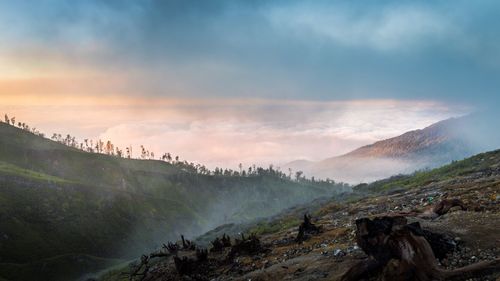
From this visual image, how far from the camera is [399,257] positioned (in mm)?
14750

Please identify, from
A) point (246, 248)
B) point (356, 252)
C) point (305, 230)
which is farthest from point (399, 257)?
point (246, 248)

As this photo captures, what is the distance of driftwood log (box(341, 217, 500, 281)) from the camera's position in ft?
45.6

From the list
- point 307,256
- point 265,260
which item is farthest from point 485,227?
point 265,260

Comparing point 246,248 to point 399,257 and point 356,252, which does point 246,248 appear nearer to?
point 356,252

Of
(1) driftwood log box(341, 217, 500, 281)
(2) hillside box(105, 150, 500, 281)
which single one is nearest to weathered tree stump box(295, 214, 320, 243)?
(2) hillside box(105, 150, 500, 281)

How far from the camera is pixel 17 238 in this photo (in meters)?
143

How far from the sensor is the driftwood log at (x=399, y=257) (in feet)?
45.6

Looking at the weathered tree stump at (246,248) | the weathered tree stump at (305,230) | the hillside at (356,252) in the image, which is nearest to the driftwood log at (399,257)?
the hillside at (356,252)

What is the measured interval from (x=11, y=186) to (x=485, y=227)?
638 feet

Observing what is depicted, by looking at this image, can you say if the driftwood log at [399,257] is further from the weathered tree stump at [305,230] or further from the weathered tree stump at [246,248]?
the weathered tree stump at [246,248]

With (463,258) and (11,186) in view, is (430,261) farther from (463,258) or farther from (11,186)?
(11,186)

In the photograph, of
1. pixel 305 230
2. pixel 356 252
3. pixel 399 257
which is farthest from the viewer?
pixel 305 230

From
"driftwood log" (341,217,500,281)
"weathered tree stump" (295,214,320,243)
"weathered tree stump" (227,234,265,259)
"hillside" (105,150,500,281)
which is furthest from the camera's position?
"weathered tree stump" (227,234,265,259)

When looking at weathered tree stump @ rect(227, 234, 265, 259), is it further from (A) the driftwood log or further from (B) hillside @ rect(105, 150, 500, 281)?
(A) the driftwood log
